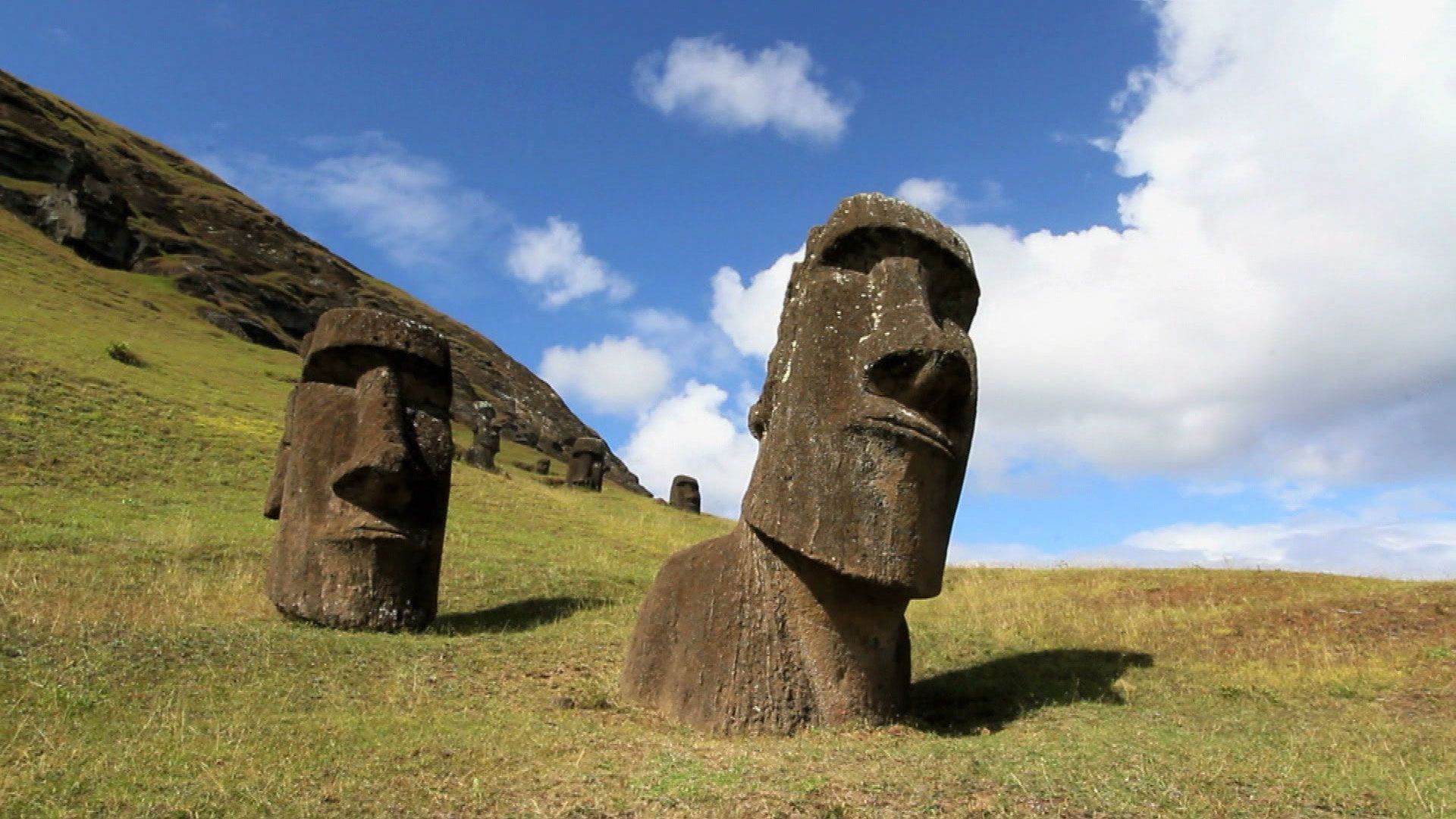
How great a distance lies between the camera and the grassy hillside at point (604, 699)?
16.3ft

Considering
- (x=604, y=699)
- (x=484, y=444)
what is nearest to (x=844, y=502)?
(x=604, y=699)

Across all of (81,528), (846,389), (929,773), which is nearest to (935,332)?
(846,389)

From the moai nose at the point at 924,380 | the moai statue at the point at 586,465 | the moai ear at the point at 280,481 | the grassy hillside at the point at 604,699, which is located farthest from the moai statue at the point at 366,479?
the moai statue at the point at 586,465

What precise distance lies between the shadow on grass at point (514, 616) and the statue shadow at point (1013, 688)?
4.95 m

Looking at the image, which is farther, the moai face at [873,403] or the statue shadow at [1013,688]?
the statue shadow at [1013,688]

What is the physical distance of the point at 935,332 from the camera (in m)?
6.78

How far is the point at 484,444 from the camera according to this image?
3622 centimetres

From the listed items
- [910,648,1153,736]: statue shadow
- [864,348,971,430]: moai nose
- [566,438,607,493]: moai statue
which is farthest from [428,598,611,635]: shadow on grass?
[566,438,607,493]: moai statue

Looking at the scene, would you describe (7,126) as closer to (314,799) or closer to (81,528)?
(81,528)

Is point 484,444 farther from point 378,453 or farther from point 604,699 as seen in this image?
point 604,699

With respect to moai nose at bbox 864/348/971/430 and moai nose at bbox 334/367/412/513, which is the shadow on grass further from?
moai nose at bbox 864/348/971/430

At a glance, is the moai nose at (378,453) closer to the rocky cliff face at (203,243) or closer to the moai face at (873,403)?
the moai face at (873,403)

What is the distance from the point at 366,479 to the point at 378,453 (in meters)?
0.30

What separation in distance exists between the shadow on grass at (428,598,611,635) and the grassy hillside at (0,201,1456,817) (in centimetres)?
6
